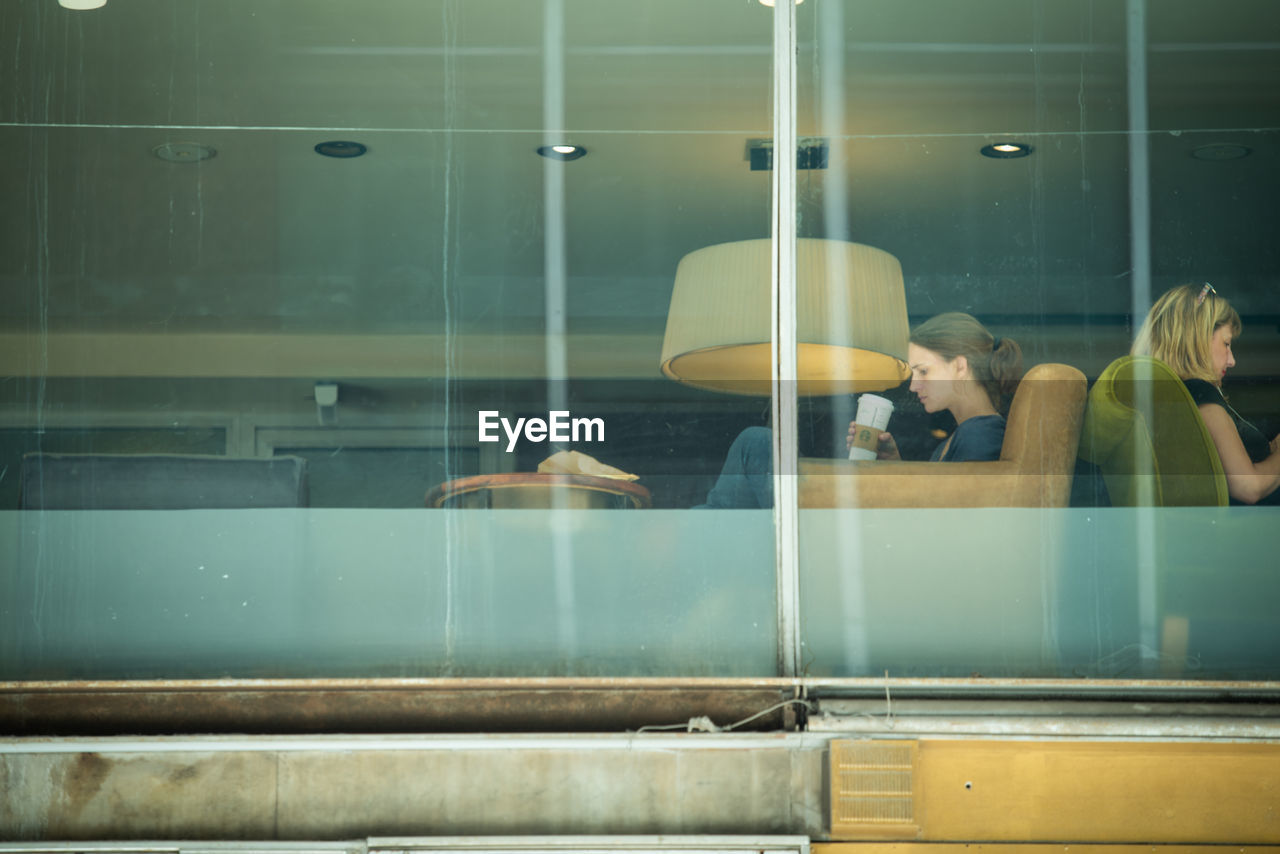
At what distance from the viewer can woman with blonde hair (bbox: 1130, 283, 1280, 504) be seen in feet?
9.34

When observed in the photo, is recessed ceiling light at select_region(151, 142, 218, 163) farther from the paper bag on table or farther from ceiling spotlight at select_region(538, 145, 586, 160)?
the paper bag on table

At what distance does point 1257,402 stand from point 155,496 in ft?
9.89

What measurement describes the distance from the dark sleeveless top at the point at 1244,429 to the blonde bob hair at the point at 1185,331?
1.4 inches

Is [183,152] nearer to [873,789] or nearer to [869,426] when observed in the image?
[869,426]

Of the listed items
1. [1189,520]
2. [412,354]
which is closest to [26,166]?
[412,354]

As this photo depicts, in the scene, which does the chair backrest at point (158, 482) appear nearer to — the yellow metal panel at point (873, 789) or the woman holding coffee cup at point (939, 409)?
the woman holding coffee cup at point (939, 409)

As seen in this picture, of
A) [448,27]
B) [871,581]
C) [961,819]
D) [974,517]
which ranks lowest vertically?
[961,819]

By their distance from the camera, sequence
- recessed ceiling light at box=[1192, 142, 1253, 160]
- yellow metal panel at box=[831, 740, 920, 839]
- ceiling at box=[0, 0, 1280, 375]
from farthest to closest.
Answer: recessed ceiling light at box=[1192, 142, 1253, 160] < ceiling at box=[0, 0, 1280, 375] < yellow metal panel at box=[831, 740, 920, 839]

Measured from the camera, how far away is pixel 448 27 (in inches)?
120

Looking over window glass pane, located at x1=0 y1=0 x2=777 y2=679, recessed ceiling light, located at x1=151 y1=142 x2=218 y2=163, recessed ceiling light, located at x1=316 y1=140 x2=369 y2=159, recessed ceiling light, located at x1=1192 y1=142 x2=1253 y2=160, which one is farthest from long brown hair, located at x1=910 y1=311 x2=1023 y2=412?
recessed ceiling light, located at x1=151 y1=142 x2=218 y2=163

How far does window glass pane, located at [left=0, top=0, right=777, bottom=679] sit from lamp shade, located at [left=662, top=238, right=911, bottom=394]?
2 cm

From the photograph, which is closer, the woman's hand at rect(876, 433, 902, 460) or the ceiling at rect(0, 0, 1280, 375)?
the woman's hand at rect(876, 433, 902, 460)

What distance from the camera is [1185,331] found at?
291cm

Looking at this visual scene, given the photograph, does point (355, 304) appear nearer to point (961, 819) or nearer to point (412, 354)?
point (412, 354)
